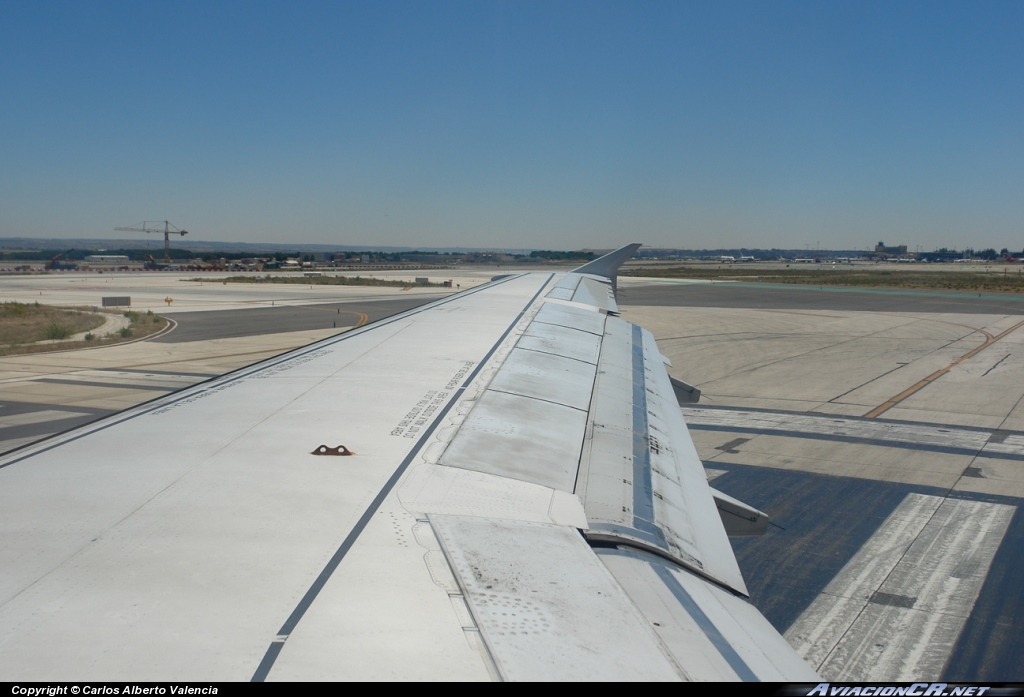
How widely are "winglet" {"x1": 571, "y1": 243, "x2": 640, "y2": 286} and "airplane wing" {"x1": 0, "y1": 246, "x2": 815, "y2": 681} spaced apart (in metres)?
6.21

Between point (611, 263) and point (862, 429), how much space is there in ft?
21.7

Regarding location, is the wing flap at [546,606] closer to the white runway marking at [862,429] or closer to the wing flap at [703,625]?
the wing flap at [703,625]

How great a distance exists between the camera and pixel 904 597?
7469mm

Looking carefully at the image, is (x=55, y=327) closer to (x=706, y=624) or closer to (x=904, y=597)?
(x=904, y=597)

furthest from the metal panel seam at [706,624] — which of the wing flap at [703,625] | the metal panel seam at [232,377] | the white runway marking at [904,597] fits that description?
the white runway marking at [904,597]

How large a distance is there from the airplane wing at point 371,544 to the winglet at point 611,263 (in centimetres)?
→ 621

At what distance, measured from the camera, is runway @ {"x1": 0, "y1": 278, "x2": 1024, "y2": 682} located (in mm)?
6922

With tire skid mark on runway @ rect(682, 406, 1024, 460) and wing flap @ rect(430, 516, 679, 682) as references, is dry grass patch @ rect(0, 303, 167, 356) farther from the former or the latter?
wing flap @ rect(430, 516, 679, 682)

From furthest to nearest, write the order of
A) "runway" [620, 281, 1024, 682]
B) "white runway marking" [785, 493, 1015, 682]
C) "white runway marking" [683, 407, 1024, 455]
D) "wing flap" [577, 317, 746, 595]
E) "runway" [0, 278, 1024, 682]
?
"white runway marking" [683, 407, 1024, 455], "runway" [0, 278, 1024, 682], "runway" [620, 281, 1024, 682], "white runway marking" [785, 493, 1015, 682], "wing flap" [577, 317, 746, 595]

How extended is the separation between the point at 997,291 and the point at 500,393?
6531cm

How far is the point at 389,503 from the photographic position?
129 inches

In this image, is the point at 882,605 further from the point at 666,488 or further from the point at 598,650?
the point at 598,650

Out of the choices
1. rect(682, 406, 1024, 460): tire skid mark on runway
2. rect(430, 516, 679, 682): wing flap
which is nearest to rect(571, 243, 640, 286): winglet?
rect(682, 406, 1024, 460): tire skid mark on runway
